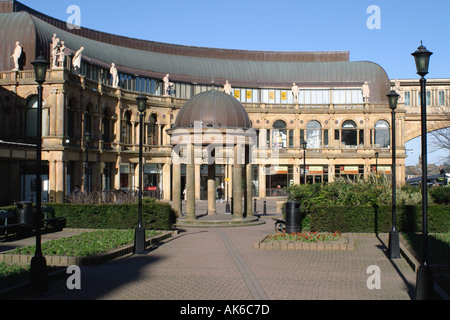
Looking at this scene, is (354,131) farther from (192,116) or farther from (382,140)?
(192,116)

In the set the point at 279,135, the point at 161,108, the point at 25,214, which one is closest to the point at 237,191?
the point at 25,214

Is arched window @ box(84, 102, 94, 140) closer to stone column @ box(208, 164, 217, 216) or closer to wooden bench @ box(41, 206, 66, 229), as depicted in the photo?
stone column @ box(208, 164, 217, 216)

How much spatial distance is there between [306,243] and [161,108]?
137 ft

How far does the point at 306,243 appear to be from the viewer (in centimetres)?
1975

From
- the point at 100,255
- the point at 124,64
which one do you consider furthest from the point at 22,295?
the point at 124,64

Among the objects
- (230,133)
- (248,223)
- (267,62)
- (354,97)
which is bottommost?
(248,223)

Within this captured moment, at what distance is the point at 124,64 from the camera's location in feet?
193

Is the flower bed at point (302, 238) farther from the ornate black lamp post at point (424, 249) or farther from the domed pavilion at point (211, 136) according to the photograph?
the ornate black lamp post at point (424, 249)

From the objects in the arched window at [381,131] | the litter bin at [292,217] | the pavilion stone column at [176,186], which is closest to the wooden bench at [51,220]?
the pavilion stone column at [176,186]

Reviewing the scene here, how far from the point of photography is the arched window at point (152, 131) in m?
58.5

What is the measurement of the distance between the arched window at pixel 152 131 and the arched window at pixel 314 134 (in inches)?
717

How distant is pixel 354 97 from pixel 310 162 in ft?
34.2

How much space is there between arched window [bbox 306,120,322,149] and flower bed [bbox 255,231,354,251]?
4531 centimetres
